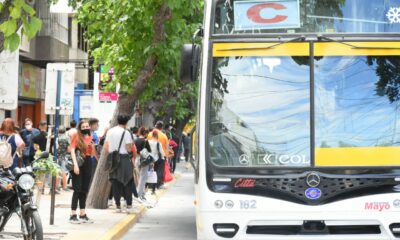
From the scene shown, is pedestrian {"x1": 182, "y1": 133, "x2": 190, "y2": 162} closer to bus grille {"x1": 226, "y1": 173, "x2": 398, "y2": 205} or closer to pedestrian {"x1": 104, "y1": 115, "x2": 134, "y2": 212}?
pedestrian {"x1": 104, "y1": 115, "x2": 134, "y2": 212}

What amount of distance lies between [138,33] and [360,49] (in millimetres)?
8829


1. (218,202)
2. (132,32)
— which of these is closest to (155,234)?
(132,32)

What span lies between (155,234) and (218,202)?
577 centimetres

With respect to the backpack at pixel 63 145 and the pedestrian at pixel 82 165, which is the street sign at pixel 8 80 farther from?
the backpack at pixel 63 145

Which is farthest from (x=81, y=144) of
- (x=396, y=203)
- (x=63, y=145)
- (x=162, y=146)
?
(x=162, y=146)

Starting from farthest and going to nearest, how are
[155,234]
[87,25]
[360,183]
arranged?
[87,25] → [155,234] → [360,183]

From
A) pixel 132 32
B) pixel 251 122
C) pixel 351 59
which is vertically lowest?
pixel 251 122

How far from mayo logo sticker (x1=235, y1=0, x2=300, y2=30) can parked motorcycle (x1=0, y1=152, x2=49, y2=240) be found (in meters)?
2.94

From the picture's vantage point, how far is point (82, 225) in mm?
14641

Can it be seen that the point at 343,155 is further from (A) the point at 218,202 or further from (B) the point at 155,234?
(B) the point at 155,234

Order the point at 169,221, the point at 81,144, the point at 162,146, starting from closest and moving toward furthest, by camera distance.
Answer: the point at 81,144, the point at 169,221, the point at 162,146

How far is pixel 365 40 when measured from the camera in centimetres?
973

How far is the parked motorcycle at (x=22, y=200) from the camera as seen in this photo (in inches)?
404

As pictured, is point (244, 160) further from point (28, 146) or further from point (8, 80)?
point (28, 146)
